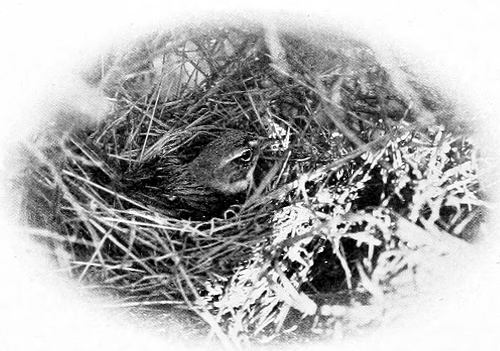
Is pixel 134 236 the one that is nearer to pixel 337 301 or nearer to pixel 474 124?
pixel 337 301

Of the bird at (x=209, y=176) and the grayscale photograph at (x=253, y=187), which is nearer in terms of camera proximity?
the grayscale photograph at (x=253, y=187)

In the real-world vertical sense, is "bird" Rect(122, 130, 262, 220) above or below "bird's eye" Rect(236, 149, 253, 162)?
below

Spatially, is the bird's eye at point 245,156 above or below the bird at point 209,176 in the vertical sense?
above

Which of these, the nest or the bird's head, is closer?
the nest
